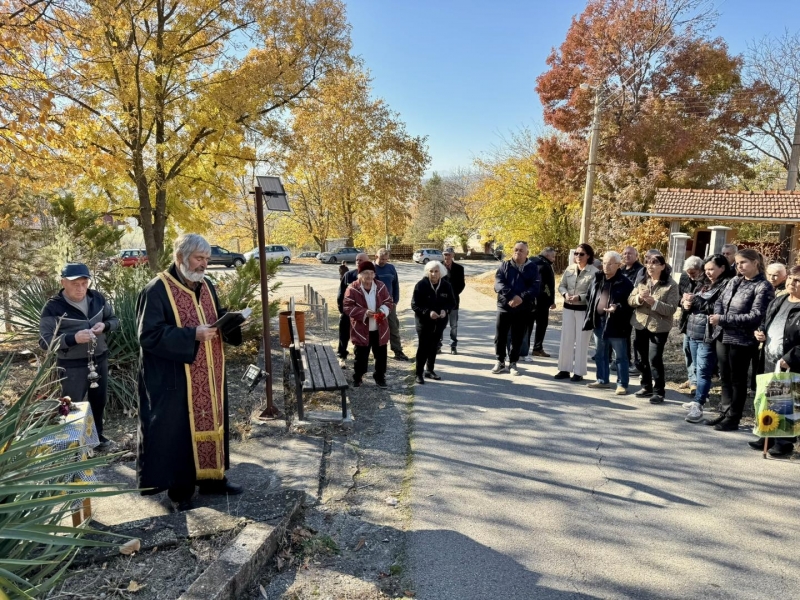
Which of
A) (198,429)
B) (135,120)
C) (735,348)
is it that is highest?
(135,120)

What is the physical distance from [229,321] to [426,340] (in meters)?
3.60

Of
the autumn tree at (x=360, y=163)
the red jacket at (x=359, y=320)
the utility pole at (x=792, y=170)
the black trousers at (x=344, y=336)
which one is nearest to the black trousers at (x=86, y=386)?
the red jacket at (x=359, y=320)

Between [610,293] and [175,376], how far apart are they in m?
4.95

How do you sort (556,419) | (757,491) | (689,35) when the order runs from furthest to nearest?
1. (689,35)
2. (556,419)
3. (757,491)

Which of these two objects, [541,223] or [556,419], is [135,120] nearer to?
[556,419]

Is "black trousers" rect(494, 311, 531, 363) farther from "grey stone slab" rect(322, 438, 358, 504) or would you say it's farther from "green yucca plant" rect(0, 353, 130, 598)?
"green yucca plant" rect(0, 353, 130, 598)

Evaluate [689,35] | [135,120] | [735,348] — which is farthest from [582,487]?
[689,35]

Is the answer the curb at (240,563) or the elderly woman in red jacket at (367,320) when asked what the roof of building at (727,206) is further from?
the curb at (240,563)

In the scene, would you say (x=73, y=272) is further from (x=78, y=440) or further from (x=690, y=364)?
Answer: (x=690, y=364)

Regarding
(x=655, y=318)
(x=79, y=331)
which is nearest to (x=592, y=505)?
(x=655, y=318)

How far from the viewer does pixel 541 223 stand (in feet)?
78.2

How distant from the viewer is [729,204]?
17.2 meters

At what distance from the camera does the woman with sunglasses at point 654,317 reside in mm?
5941

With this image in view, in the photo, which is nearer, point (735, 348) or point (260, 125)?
point (735, 348)
